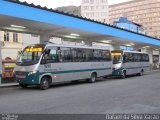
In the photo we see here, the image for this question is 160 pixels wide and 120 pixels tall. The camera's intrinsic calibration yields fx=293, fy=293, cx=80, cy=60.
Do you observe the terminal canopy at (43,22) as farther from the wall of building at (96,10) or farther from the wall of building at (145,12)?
the wall of building at (145,12)

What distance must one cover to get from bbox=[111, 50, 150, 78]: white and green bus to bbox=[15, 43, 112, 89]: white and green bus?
15.2ft

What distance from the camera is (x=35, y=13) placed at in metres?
18.7

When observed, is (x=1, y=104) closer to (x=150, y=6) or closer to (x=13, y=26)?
(x=13, y=26)

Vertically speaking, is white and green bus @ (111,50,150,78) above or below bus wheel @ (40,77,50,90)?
above

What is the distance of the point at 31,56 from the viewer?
17.3 meters

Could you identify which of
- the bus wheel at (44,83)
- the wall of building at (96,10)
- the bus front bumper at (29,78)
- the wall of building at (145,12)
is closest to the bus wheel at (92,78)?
the bus wheel at (44,83)

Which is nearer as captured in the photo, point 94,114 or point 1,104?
point 94,114

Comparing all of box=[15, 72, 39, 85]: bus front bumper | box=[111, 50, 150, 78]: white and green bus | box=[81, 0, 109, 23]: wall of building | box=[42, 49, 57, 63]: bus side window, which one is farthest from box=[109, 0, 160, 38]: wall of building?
box=[15, 72, 39, 85]: bus front bumper

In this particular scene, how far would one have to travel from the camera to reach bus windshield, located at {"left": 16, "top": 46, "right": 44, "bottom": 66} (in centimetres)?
1705

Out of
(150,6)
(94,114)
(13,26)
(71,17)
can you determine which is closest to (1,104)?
(94,114)

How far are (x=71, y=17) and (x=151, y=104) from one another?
12.6m

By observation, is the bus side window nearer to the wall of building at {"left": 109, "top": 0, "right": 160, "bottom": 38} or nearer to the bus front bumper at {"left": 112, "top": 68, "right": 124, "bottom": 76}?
the bus front bumper at {"left": 112, "top": 68, "right": 124, "bottom": 76}

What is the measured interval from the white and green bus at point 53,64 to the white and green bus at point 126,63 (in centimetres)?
464

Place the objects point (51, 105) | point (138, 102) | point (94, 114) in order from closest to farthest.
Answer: point (94, 114) → point (51, 105) → point (138, 102)
